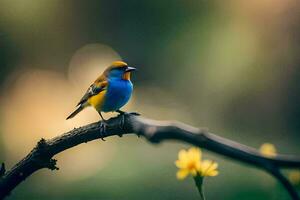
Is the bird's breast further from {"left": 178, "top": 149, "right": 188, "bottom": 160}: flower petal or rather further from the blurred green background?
the blurred green background

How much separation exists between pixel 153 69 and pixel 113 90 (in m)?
4.34

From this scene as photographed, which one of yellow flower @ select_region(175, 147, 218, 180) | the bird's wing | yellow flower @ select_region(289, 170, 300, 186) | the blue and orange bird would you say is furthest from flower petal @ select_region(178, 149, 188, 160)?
the bird's wing

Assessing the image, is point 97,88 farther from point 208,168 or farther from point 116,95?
point 208,168

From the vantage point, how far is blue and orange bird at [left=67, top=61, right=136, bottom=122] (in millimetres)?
1467

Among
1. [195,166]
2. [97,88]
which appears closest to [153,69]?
[97,88]

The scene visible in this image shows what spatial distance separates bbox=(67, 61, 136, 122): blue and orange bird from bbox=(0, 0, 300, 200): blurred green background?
2697mm

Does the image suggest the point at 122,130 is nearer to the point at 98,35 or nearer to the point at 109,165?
the point at 109,165

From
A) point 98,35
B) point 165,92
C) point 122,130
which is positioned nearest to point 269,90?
point 165,92

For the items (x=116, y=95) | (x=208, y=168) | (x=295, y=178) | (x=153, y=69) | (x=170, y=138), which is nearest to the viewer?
(x=170, y=138)

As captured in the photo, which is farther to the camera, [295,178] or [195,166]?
[295,178]

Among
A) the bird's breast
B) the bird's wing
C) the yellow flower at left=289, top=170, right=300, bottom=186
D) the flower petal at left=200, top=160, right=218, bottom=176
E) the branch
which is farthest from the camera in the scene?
the bird's wing

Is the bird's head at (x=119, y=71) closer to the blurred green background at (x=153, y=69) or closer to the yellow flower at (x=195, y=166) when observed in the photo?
the yellow flower at (x=195, y=166)

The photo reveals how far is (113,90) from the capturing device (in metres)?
1.50

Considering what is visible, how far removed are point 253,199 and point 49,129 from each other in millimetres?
1817
